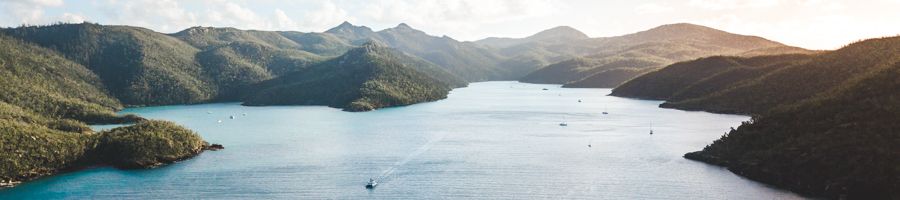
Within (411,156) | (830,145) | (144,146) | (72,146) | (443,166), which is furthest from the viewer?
(411,156)

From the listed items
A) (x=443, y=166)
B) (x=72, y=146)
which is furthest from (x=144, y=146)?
(x=443, y=166)

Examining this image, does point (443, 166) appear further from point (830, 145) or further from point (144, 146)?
point (830, 145)

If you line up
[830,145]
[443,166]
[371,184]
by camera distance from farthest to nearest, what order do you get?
[443,166]
[371,184]
[830,145]

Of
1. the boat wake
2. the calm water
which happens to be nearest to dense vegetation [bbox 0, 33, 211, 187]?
the calm water

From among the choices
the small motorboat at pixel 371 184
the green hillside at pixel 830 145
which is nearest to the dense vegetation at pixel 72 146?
the small motorboat at pixel 371 184

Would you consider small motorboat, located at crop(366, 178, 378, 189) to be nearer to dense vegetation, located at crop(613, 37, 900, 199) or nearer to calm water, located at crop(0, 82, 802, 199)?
calm water, located at crop(0, 82, 802, 199)

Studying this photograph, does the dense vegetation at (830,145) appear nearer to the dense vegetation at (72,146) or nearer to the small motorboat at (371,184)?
the small motorboat at (371,184)

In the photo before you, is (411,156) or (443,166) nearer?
(443,166)

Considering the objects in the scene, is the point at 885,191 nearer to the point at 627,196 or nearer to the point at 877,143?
the point at 877,143

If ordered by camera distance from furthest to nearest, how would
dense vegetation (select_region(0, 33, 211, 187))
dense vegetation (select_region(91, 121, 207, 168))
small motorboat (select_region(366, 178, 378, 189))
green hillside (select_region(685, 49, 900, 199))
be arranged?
dense vegetation (select_region(91, 121, 207, 168)) → dense vegetation (select_region(0, 33, 211, 187)) → small motorboat (select_region(366, 178, 378, 189)) → green hillside (select_region(685, 49, 900, 199))
